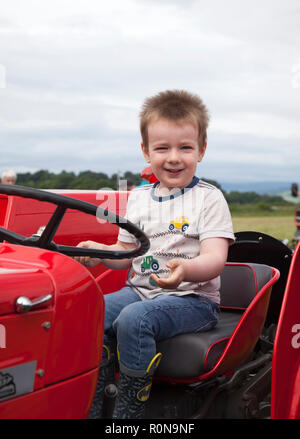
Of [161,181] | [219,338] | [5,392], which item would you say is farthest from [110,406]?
[161,181]

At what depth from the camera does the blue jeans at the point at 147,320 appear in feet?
4.95

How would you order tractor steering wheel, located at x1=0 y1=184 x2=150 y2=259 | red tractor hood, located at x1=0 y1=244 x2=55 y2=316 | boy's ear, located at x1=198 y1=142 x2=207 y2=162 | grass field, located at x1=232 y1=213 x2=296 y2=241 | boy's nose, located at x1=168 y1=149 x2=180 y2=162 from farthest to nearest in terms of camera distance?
1. grass field, located at x1=232 y1=213 x2=296 y2=241
2. boy's ear, located at x1=198 y1=142 x2=207 y2=162
3. boy's nose, located at x1=168 y1=149 x2=180 y2=162
4. tractor steering wheel, located at x1=0 y1=184 x2=150 y2=259
5. red tractor hood, located at x1=0 y1=244 x2=55 y2=316

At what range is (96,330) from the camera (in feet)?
4.17

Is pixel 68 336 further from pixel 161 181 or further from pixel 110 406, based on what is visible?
pixel 161 181

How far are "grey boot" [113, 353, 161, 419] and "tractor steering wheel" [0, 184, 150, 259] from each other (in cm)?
35

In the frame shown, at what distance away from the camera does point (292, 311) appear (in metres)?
1.61

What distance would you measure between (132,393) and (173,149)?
772mm

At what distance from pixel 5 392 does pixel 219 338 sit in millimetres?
767

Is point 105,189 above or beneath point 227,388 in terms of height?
above

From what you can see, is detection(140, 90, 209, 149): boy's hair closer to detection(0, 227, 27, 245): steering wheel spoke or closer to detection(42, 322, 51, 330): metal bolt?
detection(0, 227, 27, 245): steering wheel spoke

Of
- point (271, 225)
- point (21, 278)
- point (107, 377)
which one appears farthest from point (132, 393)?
point (271, 225)

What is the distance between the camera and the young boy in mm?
1513

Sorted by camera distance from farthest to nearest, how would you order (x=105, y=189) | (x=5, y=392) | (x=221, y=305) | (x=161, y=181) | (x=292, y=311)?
(x=105, y=189)
(x=221, y=305)
(x=161, y=181)
(x=292, y=311)
(x=5, y=392)

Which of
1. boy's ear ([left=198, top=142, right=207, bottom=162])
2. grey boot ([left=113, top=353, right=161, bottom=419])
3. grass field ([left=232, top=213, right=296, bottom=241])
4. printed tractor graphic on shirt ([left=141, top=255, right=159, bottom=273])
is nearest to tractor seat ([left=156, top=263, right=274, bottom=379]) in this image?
grey boot ([left=113, top=353, right=161, bottom=419])
